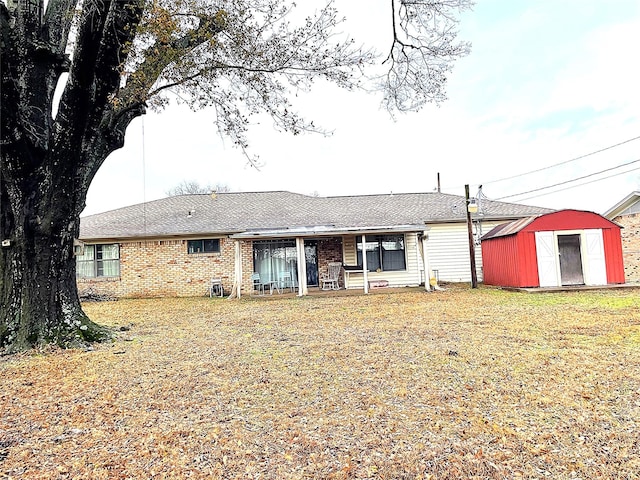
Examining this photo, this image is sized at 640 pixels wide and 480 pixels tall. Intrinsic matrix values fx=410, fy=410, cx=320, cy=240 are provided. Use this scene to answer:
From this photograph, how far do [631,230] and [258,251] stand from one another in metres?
14.6

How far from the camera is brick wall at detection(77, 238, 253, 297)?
50.6 ft

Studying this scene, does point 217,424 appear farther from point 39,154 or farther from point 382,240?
point 382,240

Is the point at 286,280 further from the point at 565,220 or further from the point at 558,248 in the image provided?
the point at 565,220

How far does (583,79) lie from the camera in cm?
1620

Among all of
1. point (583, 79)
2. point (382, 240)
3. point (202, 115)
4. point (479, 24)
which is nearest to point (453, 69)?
point (479, 24)

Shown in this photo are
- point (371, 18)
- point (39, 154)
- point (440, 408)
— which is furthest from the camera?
point (371, 18)

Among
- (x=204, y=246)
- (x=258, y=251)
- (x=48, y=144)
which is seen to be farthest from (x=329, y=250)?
(x=48, y=144)

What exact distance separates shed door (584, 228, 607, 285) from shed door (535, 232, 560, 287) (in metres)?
1.08

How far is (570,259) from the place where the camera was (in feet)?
44.8

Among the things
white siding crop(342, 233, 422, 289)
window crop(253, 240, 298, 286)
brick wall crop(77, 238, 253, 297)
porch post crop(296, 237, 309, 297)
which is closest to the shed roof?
white siding crop(342, 233, 422, 289)

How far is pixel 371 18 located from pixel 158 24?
334 cm

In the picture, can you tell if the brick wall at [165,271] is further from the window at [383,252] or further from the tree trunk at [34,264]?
the tree trunk at [34,264]

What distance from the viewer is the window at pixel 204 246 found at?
51.1 feet

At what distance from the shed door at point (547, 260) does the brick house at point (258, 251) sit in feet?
11.4
